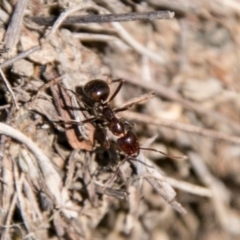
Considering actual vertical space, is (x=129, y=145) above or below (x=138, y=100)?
below

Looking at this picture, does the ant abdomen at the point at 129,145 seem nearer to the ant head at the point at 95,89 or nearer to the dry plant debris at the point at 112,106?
the dry plant debris at the point at 112,106

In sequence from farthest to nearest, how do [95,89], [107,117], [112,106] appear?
1. [112,106]
2. [107,117]
3. [95,89]

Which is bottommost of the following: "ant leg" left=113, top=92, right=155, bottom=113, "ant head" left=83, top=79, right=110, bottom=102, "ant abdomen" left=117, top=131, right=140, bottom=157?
"ant abdomen" left=117, top=131, right=140, bottom=157

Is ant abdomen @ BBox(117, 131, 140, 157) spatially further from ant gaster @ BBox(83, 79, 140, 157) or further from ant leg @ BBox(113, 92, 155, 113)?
ant leg @ BBox(113, 92, 155, 113)

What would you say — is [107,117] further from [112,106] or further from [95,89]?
[112,106]

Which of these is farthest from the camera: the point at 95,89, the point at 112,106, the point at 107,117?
the point at 112,106

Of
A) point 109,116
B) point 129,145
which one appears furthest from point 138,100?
point 129,145

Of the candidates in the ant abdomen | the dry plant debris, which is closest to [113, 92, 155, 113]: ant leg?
the dry plant debris
